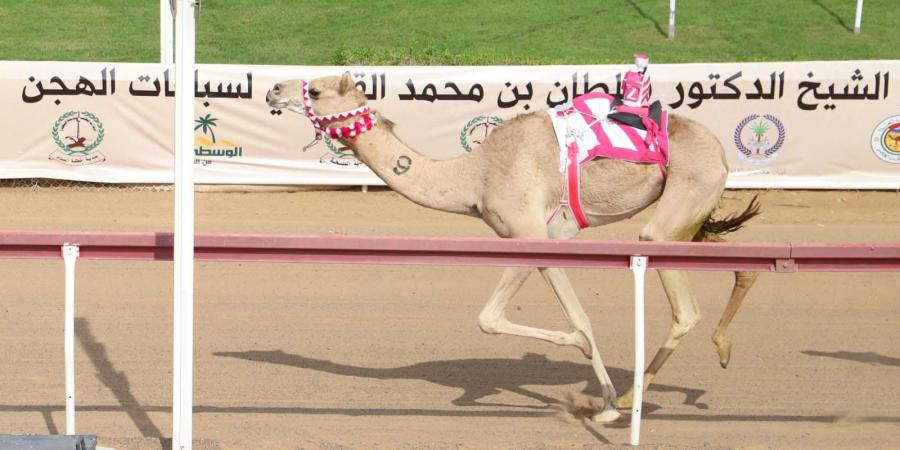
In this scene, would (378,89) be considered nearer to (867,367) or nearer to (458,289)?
(458,289)

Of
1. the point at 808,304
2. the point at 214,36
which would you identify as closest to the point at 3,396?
the point at 808,304

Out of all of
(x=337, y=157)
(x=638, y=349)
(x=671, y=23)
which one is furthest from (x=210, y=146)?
(x=671, y=23)

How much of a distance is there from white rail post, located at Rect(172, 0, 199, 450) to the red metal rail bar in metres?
0.69

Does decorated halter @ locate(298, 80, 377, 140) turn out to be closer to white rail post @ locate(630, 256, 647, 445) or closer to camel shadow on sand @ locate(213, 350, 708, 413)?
camel shadow on sand @ locate(213, 350, 708, 413)

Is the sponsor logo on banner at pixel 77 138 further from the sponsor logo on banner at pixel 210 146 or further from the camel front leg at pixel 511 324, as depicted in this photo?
the camel front leg at pixel 511 324

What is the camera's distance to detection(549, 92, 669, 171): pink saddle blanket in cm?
784

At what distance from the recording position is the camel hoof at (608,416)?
7.47m

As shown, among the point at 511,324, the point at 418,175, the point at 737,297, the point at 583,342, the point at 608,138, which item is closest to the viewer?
the point at 583,342

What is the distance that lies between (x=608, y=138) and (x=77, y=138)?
953cm

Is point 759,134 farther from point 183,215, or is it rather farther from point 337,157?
point 183,215

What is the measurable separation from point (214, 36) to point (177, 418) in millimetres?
19494

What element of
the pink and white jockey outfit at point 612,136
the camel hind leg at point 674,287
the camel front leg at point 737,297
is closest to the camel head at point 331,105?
the pink and white jockey outfit at point 612,136

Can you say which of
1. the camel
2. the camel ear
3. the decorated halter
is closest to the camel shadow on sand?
the camel

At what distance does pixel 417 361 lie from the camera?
904 cm
